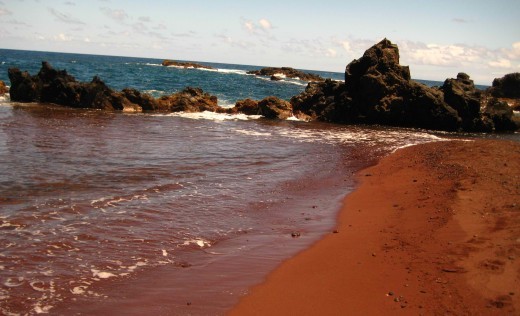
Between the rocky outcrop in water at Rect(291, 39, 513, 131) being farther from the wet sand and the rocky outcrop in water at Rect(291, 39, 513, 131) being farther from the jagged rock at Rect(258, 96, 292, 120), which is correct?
the wet sand

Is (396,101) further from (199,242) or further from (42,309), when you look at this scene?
(42,309)

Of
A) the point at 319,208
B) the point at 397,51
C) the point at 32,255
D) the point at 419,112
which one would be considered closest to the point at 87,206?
the point at 32,255

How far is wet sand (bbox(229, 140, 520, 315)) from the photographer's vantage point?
564 centimetres

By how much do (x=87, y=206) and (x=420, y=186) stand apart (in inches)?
378

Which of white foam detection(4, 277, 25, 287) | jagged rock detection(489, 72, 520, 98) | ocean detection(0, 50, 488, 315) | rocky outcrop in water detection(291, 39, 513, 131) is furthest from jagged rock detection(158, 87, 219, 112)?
jagged rock detection(489, 72, 520, 98)

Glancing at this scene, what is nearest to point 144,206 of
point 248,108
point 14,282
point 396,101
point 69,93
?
point 14,282

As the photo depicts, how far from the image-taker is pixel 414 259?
23.3ft

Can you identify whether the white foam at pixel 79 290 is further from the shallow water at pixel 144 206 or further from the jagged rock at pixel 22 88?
the jagged rock at pixel 22 88

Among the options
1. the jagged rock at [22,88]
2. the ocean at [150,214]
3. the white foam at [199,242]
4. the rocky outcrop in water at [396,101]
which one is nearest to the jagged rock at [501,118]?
the rocky outcrop in water at [396,101]

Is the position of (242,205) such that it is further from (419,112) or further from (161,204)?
(419,112)

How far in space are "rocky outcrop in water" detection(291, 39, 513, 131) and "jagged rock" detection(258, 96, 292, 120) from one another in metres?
1.39

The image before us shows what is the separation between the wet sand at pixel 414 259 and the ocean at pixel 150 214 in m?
0.63

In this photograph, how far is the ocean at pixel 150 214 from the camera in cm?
596

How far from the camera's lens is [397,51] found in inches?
1443
